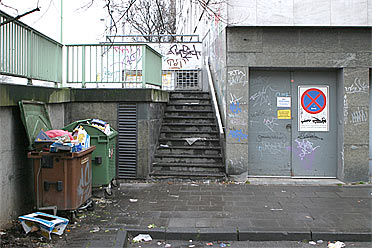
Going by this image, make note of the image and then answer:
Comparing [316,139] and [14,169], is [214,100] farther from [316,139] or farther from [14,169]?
[14,169]

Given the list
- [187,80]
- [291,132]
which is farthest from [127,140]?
[187,80]

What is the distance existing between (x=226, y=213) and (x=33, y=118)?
3425 millimetres

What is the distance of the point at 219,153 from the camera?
935 cm

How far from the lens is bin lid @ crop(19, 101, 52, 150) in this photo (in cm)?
568

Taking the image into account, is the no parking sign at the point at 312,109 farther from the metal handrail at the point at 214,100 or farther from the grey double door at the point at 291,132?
the metal handrail at the point at 214,100

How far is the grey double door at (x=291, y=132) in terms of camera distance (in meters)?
8.84

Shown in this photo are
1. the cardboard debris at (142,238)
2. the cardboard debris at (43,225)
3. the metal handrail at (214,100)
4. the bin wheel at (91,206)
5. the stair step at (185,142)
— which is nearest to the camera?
the cardboard debris at (43,225)

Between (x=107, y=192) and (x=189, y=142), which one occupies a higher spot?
(x=189, y=142)

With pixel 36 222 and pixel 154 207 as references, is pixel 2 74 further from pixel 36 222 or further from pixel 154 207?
pixel 154 207

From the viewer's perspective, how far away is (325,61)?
855cm

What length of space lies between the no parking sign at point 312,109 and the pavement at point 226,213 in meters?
1.36

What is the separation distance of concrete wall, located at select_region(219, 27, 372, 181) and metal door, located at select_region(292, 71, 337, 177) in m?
0.31

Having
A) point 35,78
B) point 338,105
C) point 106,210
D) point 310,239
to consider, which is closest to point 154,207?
point 106,210

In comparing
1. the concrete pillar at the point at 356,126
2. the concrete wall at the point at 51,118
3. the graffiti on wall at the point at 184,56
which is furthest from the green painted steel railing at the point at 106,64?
the graffiti on wall at the point at 184,56
